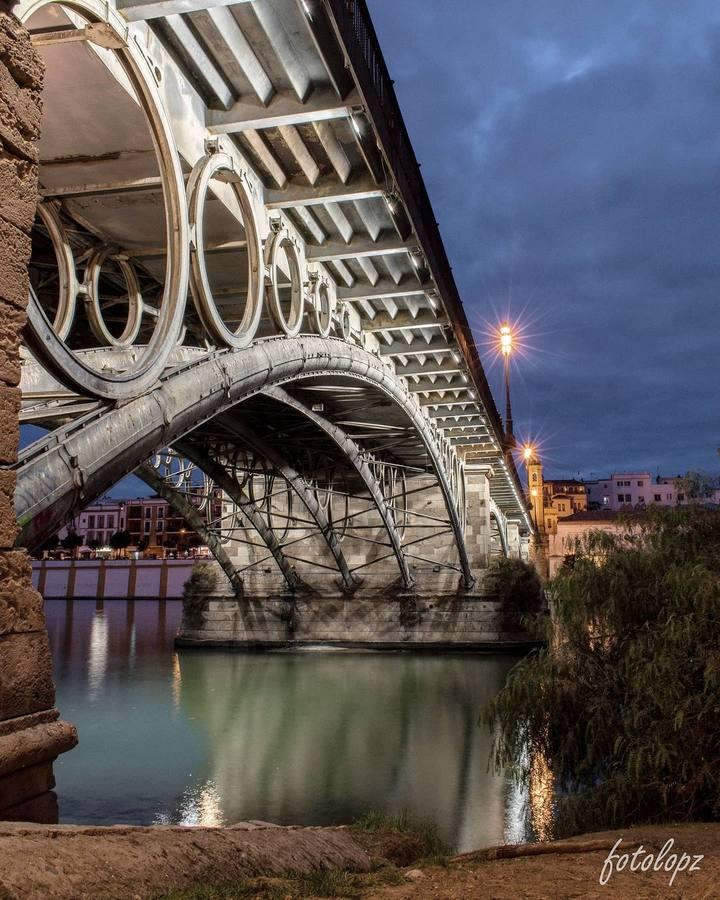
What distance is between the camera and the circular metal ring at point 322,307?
1195 cm

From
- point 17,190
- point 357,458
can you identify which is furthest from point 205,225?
point 357,458

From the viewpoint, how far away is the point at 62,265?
817 cm

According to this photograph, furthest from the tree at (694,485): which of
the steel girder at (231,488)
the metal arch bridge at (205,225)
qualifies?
the steel girder at (231,488)

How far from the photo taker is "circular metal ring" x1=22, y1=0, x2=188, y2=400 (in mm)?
5742

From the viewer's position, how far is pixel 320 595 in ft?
89.8

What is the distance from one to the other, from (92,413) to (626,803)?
552 cm

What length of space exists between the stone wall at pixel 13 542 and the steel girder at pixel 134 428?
2.15 metres

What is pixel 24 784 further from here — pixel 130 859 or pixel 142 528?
pixel 142 528

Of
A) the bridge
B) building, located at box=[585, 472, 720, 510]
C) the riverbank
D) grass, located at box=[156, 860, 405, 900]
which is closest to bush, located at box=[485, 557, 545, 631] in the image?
the bridge

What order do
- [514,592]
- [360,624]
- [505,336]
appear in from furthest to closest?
[360,624], [514,592], [505,336]

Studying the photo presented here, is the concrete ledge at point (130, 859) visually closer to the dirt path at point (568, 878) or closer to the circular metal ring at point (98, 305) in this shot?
the dirt path at point (568, 878)

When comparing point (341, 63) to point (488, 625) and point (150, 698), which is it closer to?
point (150, 698)

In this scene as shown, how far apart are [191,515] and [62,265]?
1698cm

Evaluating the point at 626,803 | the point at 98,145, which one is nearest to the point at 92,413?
the point at 98,145
